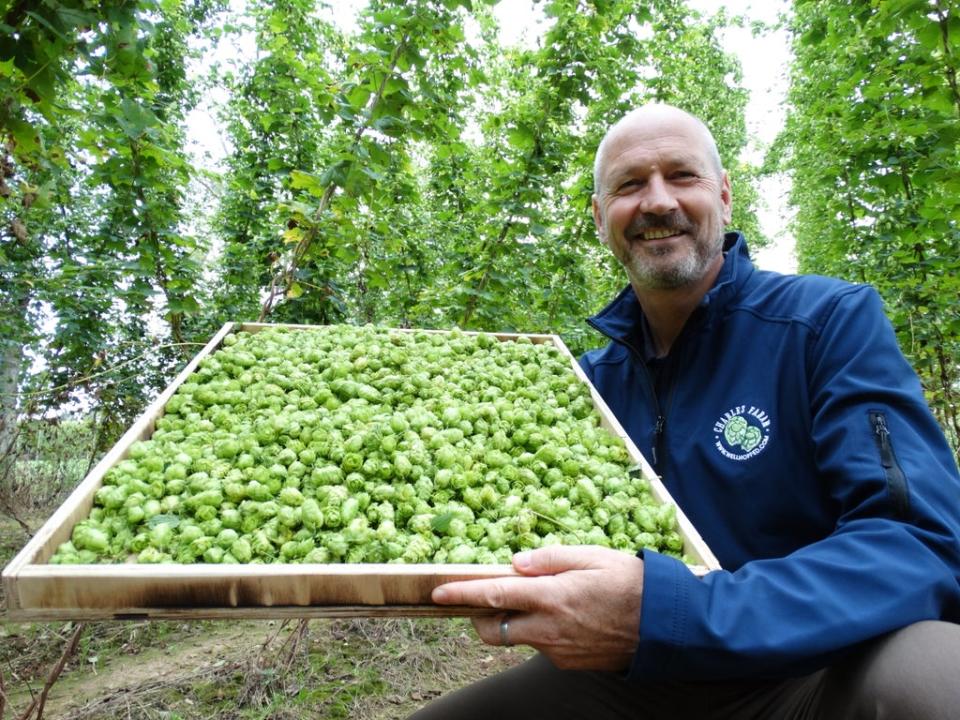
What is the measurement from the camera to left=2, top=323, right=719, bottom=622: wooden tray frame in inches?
57.6

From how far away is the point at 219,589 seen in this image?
59.6 inches

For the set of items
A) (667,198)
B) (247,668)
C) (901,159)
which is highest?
(901,159)

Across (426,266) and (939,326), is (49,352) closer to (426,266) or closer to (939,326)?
(426,266)

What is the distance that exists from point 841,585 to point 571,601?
598mm

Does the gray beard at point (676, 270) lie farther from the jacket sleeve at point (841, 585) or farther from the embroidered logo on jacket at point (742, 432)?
the jacket sleeve at point (841, 585)

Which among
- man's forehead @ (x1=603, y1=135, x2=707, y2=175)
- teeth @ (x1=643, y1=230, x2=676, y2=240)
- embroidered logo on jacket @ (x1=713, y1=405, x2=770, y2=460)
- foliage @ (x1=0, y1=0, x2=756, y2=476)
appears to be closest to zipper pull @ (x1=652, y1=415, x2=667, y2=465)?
embroidered logo on jacket @ (x1=713, y1=405, x2=770, y2=460)

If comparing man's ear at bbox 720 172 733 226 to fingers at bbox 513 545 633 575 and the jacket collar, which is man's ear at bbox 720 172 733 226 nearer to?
the jacket collar

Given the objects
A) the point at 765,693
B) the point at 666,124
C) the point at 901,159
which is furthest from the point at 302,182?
the point at 901,159

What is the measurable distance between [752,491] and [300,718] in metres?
3.25

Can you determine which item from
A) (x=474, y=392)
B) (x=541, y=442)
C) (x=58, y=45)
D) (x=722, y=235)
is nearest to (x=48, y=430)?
(x=58, y=45)

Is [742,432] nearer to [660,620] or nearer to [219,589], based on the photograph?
[660,620]

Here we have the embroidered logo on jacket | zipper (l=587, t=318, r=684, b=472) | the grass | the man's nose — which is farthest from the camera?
the grass

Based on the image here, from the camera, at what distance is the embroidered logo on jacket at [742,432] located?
2.04m

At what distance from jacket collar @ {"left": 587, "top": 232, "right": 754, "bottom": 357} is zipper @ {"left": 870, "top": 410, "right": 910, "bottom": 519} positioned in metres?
0.80
